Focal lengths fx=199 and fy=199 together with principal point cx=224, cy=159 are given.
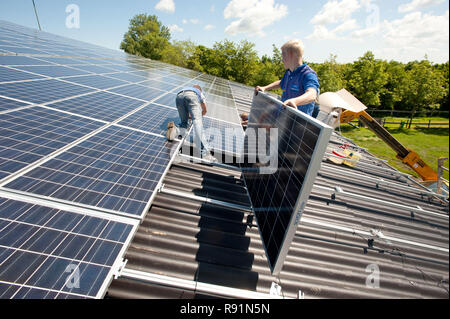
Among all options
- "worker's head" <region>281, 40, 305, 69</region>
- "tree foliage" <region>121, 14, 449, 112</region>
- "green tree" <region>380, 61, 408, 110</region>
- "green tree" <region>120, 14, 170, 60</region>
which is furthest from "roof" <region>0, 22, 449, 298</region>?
"green tree" <region>120, 14, 170, 60</region>

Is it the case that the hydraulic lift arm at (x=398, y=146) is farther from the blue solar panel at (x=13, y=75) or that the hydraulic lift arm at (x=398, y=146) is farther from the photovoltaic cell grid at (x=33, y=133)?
the blue solar panel at (x=13, y=75)

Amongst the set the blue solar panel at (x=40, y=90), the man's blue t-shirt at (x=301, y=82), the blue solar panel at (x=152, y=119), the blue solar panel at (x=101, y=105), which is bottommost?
the blue solar panel at (x=152, y=119)

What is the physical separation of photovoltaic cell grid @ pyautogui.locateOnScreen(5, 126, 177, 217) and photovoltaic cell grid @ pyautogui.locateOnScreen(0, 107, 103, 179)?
26 cm

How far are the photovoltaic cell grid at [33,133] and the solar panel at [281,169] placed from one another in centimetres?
336

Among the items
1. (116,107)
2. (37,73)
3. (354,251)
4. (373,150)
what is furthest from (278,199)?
(373,150)

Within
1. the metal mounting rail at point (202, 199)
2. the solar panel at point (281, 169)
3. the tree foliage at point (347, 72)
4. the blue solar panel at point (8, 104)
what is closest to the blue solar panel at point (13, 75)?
the blue solar panel at point (8, 104)

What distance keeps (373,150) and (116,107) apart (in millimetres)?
28841

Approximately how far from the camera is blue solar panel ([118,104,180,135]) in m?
4.89

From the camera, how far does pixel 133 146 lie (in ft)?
12.9

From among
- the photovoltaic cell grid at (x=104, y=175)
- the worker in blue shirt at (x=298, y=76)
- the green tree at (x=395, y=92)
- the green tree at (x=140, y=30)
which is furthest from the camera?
the green tree at (x=140, y=30)

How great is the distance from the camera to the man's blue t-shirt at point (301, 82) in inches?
132

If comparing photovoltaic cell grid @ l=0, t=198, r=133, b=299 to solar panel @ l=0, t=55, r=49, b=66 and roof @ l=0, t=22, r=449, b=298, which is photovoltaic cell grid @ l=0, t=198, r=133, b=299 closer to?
roof @ l=0, t=22, r=449, b=298

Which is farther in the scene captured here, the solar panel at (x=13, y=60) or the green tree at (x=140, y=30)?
the green tree at (x=140, y=30)

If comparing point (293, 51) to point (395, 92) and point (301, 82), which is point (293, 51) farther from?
point (395, 92)
